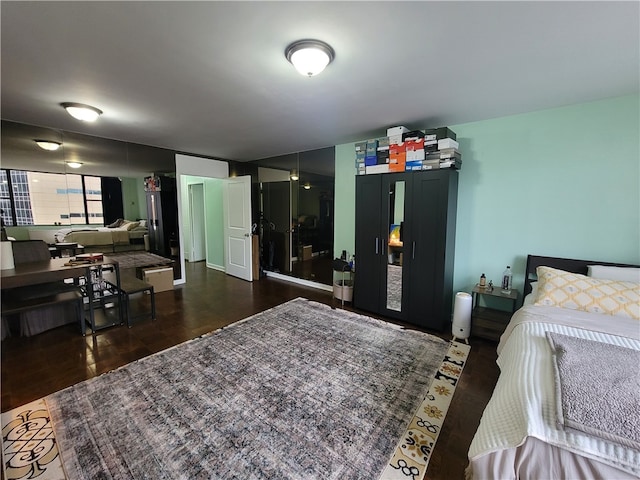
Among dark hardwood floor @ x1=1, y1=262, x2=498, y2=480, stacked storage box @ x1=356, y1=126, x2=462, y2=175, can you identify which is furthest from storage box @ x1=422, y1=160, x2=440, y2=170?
dark hardwood floor @ x1=1, y1=262, x2=498, y2=480

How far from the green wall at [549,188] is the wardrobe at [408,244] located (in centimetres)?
29

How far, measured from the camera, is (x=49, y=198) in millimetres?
3180

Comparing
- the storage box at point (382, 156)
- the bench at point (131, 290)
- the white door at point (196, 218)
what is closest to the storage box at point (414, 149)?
the storage box at point (382, 156)

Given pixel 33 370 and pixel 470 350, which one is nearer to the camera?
pixel 33 370

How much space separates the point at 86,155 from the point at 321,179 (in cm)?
325

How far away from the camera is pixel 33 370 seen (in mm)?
2195

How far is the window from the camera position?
9.50 feet

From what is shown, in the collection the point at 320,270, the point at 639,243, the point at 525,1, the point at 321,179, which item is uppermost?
the point at 525,1

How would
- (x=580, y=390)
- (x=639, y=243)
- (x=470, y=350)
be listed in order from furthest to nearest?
(x=470, y=350)
(x=639, y=243)
(x=580, y=390)

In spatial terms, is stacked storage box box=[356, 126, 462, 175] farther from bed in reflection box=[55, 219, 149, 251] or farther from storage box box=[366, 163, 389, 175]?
bed in reflection box=[55, 219, 149, 251]

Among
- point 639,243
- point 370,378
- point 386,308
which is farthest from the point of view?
point 386,308

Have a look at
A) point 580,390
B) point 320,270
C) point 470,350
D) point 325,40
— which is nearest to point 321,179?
point 320,270

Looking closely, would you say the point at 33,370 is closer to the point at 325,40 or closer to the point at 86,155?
the point at 86,155

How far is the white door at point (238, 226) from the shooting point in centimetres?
502
